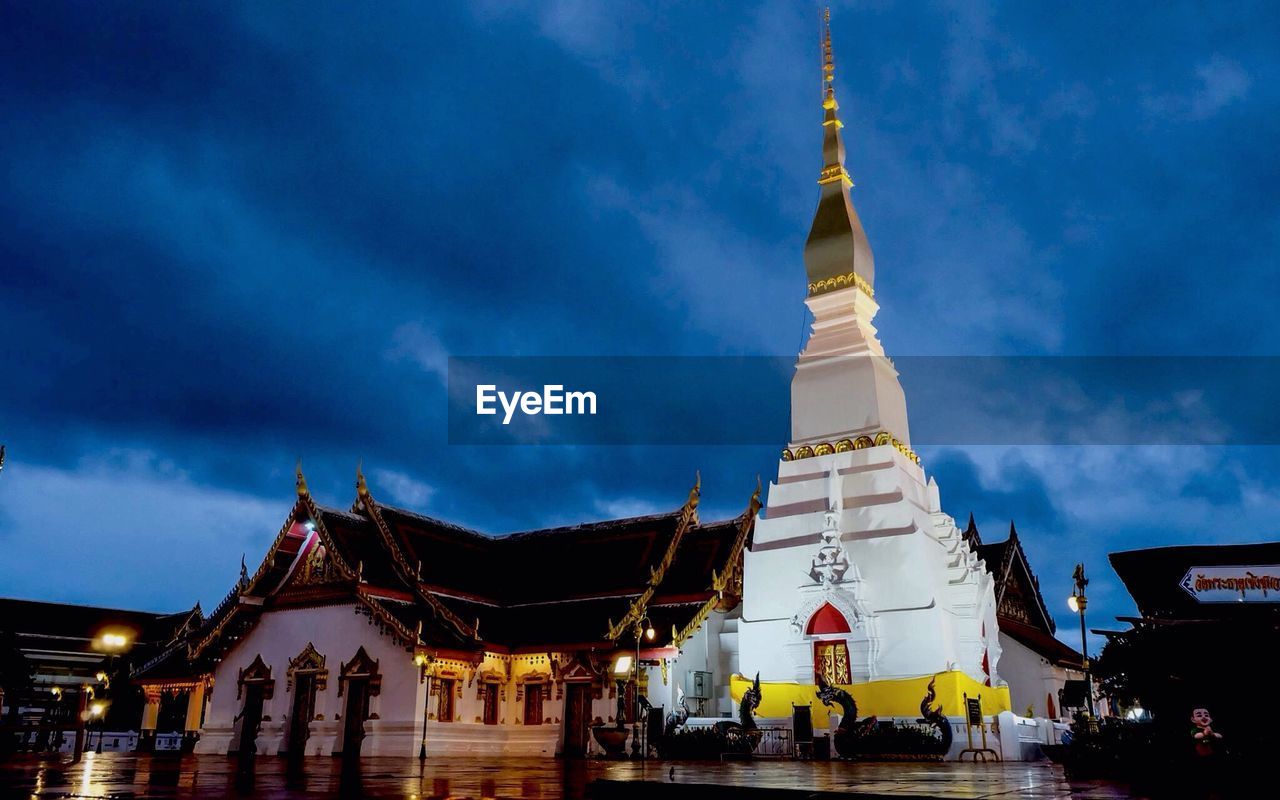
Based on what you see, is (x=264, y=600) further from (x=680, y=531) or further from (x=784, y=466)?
(x=784, y=466)

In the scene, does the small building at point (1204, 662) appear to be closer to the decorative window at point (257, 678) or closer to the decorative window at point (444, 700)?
the decorative window at point (444, 700)

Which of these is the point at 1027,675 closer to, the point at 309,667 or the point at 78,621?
the point at 309,667

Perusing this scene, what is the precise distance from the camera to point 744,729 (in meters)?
18.0

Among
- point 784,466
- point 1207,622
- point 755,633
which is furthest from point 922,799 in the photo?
point 784,466

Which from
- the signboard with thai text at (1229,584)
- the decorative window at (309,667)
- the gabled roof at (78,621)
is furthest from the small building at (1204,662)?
the gabled roof at (78,621)

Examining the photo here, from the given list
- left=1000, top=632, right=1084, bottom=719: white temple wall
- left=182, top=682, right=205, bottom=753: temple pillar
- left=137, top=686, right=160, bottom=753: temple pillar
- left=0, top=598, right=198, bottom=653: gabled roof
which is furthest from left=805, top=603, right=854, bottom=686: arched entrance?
left=0, top=598, right=198, bottom=653: gabled roof

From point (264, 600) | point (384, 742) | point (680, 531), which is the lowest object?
point (384, 742)

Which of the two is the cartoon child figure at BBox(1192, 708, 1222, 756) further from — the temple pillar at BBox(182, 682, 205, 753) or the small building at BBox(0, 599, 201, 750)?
the small building at BBox(0, 599, 201, 750)

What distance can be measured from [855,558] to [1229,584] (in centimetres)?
1030

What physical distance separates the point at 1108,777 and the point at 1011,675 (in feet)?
70.7

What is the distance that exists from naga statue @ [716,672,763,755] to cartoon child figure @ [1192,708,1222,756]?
10.0 metres

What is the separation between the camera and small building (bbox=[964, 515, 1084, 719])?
2955cm

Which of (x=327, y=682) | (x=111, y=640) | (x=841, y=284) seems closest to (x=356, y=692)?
(x=327, y=682)

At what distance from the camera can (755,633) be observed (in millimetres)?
21438
